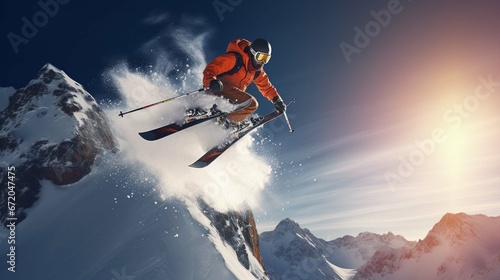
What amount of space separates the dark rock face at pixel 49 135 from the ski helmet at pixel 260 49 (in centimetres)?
3853

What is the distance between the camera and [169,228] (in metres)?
28.1

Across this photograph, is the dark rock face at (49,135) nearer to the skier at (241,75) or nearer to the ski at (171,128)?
the ski at (171,128)

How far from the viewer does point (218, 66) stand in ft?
37.0

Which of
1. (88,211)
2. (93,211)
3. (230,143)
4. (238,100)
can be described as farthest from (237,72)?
(88,211)

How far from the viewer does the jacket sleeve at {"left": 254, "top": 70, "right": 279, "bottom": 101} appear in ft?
44.0

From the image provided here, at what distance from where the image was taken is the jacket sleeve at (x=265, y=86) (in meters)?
13.4

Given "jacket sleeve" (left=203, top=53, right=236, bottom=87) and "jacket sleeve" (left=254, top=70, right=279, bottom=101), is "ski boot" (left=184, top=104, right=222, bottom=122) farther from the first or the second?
"jacket sleeve" (left=203, top=53, right=236, bottom=87)

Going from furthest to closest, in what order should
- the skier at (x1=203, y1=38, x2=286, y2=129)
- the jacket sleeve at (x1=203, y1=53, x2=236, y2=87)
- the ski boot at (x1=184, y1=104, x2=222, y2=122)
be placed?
1. the ski boot at (x1=184, y1=104, x2=222, y2=122)
2. the skier at (x1=203, y1=38, x2=286, y2=129)
3. the jacket sleeve at (x1=203, y1=53, x2=236, y2=87)

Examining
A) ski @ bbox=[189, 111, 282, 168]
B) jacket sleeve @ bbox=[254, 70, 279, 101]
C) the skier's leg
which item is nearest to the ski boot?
the skier's leg

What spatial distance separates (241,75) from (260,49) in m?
1.35

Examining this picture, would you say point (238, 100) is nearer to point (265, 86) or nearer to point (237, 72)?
point (237, 72)

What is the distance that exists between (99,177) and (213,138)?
3151 cm

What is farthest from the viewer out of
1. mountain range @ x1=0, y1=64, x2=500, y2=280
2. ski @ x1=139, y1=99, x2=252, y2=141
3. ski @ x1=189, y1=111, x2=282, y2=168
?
mountain range @ x1=0, y1=64, x2=500, y2=280

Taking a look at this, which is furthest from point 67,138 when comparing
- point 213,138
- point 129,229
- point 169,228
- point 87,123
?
point 213,138
